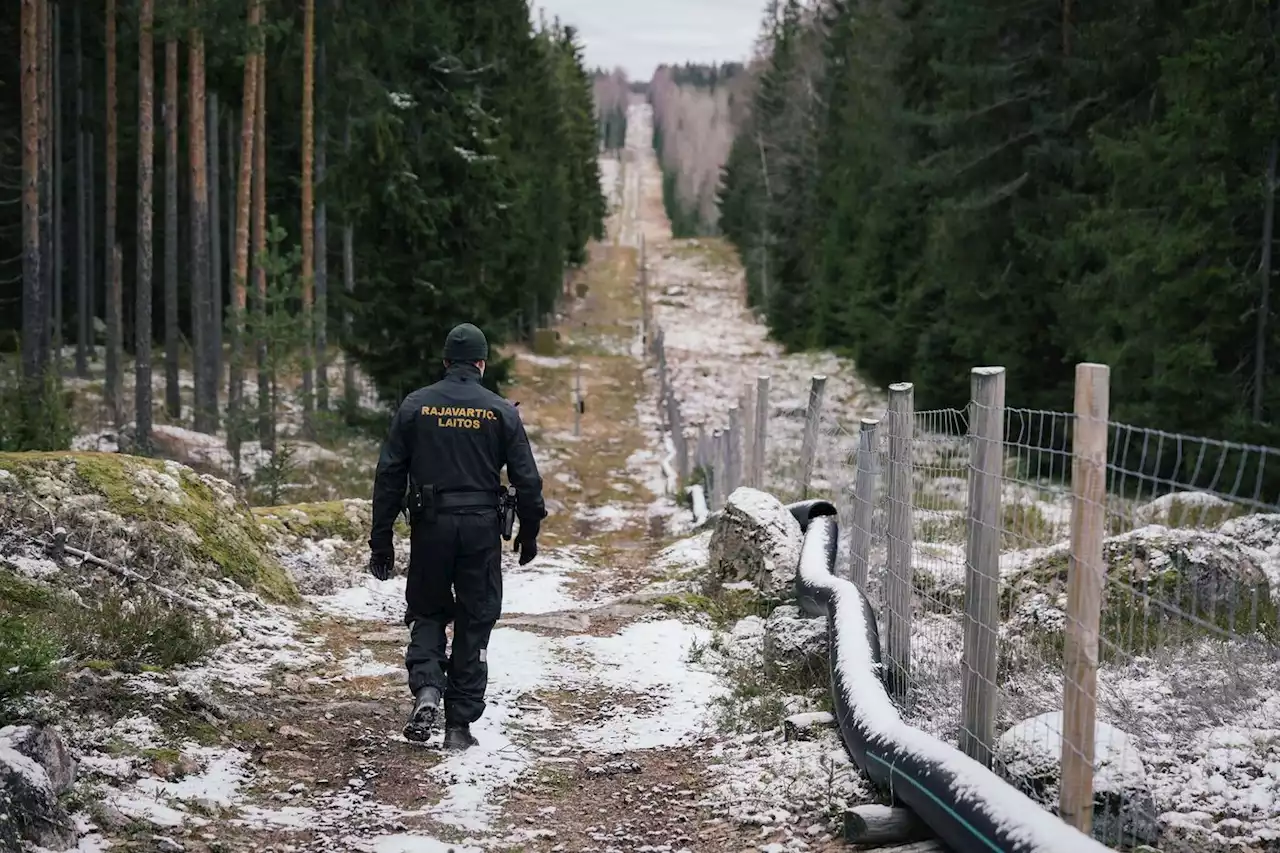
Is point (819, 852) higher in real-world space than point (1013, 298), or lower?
lower

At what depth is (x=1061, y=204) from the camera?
72.9 ft

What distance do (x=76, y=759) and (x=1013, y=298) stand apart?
69.5 feet

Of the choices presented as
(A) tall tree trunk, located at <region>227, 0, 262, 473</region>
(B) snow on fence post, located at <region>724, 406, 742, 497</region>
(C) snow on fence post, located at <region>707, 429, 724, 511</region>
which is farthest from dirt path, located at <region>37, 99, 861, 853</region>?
(A) tall tree trunk, located at <region>227, 0, 262, 473</region>

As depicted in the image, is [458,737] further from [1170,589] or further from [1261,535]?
[1261,535]

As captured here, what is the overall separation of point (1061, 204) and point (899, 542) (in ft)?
59.5

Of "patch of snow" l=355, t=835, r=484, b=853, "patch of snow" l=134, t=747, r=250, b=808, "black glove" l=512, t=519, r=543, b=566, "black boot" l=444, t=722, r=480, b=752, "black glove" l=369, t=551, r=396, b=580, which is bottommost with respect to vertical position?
"black boot" l=444, t=722, r=480, b=752

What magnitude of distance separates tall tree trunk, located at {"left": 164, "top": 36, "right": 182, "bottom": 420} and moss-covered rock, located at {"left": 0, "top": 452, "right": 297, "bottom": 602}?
13.4 metres

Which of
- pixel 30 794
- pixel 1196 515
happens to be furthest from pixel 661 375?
pixel 30 794

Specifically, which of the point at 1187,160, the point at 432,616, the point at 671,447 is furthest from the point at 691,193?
the point at 432,616

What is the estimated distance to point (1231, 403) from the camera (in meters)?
16.5

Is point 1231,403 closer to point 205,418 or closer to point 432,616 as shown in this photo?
point 432,616

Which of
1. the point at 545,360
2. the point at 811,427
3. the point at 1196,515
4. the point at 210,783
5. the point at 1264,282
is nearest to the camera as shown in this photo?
the point at 210,783

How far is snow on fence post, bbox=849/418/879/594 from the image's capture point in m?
7.34

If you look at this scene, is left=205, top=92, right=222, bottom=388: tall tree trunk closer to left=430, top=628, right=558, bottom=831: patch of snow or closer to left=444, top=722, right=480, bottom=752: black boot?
left=430, top=628, right=558, bottom=831: patch of snow
